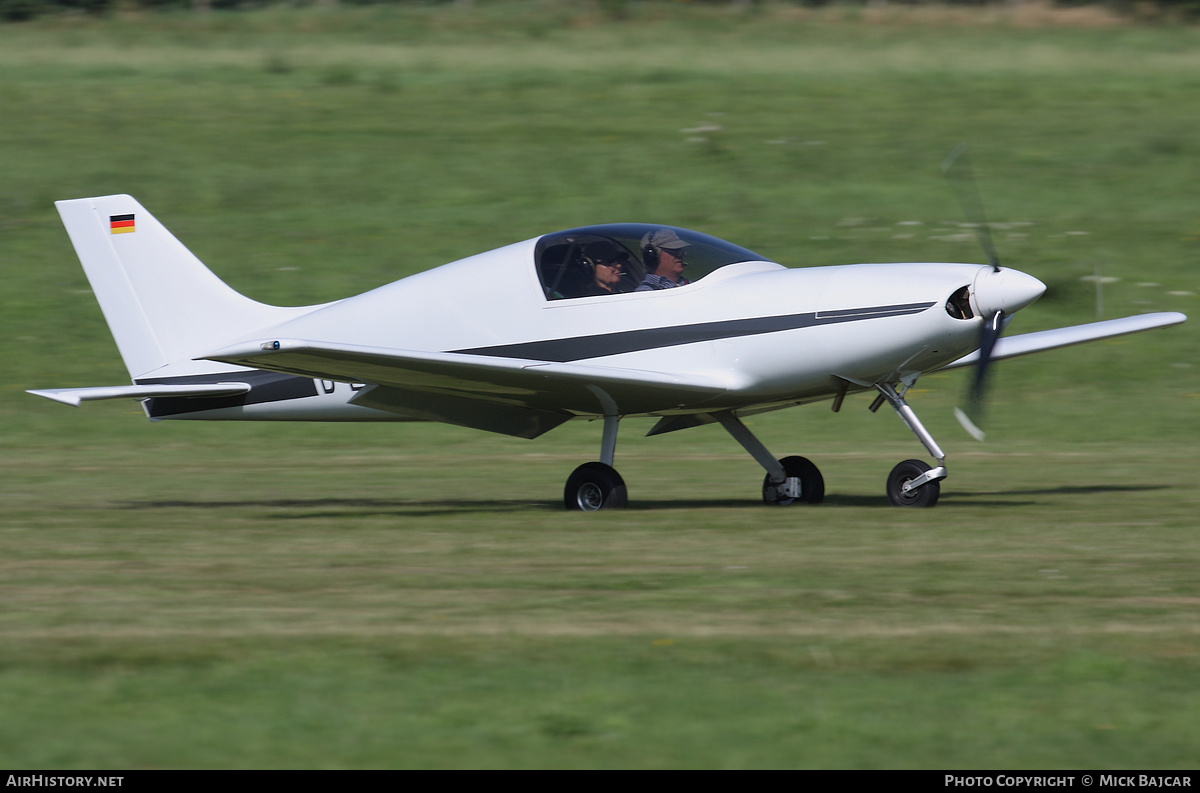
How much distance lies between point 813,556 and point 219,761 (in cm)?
432

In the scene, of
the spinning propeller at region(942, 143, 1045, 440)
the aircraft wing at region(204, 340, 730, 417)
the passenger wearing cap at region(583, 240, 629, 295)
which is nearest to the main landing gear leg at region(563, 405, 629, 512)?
the aircraft wing at region(204, 340, 730, 417)

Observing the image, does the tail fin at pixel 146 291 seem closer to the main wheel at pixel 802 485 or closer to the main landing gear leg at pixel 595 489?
the main landing gear leg at pixel 595 489

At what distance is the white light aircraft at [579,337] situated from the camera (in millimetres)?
9812

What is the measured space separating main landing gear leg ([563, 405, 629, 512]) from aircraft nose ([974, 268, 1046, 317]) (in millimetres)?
2897

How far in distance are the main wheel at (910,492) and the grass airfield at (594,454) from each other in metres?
0.30

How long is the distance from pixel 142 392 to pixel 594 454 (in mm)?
6597

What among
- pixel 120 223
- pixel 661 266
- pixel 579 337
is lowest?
pixel 579 337

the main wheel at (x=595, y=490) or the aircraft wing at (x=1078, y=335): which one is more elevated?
the aircraft wing at (x=1078, y=335)

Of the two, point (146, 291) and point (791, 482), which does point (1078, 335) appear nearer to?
point (791, 482)

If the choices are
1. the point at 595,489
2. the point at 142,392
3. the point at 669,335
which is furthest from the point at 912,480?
the point at 142,392

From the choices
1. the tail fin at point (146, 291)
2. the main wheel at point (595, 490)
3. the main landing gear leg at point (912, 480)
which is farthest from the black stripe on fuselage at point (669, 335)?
the tail fin at point (146, 291)

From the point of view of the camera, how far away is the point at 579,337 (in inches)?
420

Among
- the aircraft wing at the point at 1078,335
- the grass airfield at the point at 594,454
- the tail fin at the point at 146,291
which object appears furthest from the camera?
the tail fin at the point at 146,291

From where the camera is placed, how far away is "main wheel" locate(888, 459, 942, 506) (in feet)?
33.2
